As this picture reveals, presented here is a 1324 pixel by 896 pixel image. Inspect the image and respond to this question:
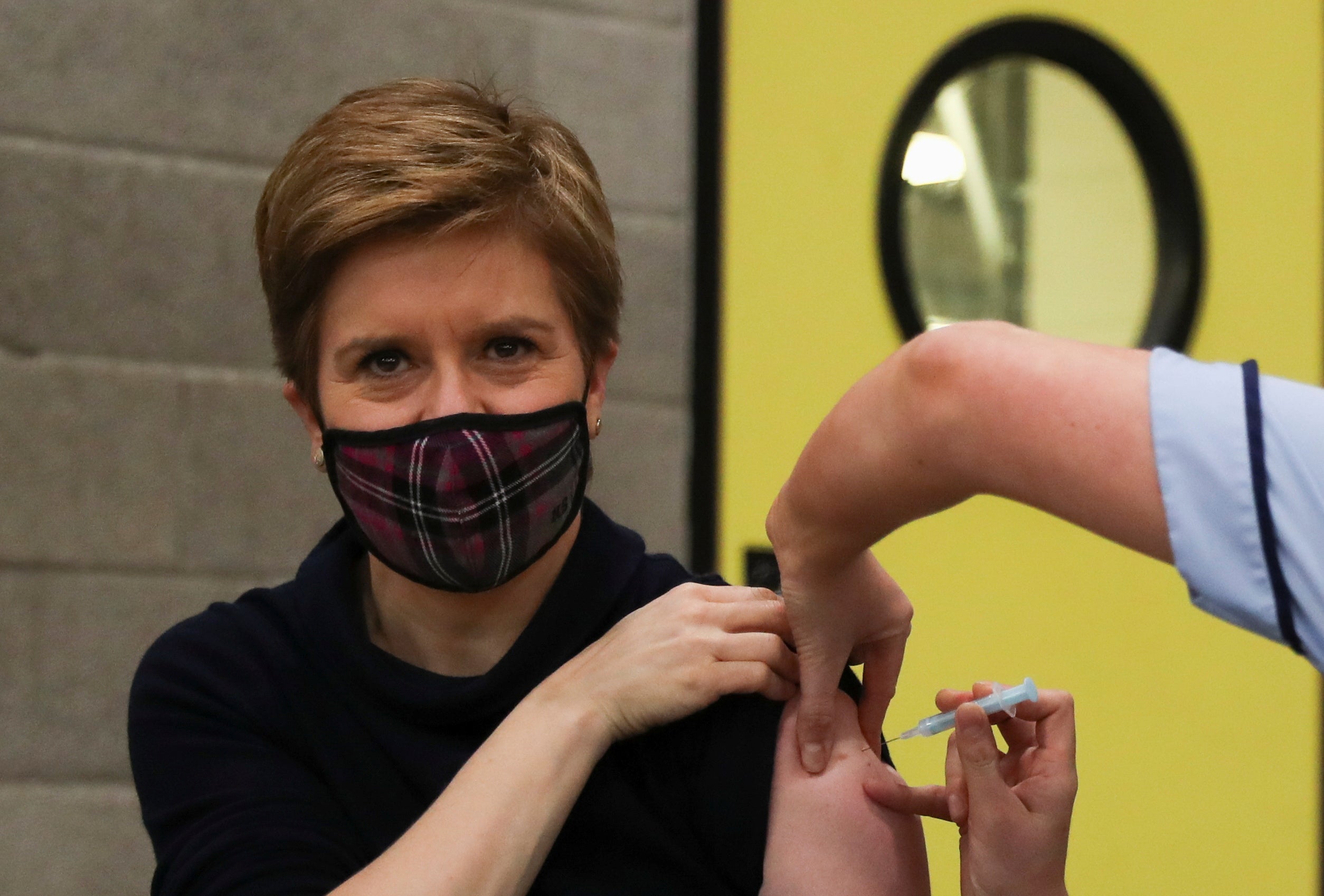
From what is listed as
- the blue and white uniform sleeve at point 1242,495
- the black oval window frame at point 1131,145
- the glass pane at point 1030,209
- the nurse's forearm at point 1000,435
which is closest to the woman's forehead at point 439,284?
the nurse's forearm at point 1000,435

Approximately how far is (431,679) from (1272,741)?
224 cm

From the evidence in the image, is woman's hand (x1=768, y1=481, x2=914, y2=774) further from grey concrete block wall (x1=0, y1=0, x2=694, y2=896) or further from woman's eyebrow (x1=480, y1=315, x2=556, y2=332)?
grey concrete block wall (x1=0, y1=0, x2=694, y2=896)

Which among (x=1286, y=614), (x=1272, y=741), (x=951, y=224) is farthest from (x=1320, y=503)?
(x=1272, y=741)

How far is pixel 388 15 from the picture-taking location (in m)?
2.29

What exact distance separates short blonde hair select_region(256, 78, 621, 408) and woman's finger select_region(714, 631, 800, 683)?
13.1 inches

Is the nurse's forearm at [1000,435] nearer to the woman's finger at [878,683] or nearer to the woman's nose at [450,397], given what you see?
the woman's finger at [878,683]

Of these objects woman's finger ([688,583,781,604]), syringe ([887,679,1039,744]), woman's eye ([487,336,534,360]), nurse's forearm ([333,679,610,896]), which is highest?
woman's eye ([487,336,534,360])

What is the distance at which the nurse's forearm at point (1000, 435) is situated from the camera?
0.79 metres

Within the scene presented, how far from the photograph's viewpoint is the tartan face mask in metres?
1.28

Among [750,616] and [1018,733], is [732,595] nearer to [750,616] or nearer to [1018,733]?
[750,616]

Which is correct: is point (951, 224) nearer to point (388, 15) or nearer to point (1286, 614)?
point (388, 15)

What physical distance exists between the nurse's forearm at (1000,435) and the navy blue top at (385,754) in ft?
1.39

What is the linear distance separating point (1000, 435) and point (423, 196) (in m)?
0.64

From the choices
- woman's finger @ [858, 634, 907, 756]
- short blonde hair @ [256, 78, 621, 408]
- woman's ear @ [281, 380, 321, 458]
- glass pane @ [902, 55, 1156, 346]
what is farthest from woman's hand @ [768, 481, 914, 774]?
glass pane @ [902, 55, 1156, 346]
